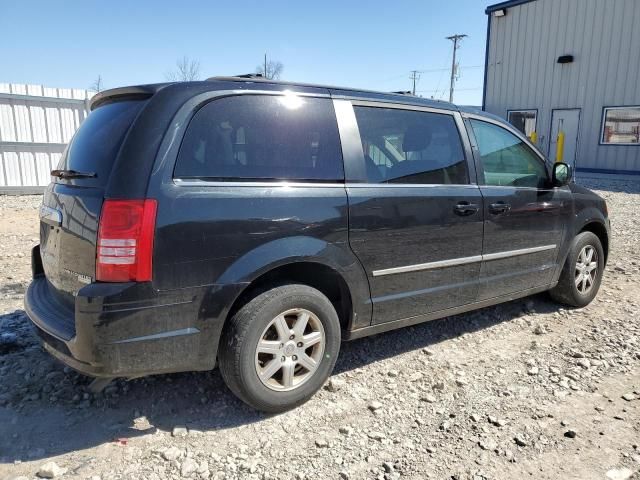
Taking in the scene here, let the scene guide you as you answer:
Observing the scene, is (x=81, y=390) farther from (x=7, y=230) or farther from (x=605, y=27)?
(x=605, y=27)

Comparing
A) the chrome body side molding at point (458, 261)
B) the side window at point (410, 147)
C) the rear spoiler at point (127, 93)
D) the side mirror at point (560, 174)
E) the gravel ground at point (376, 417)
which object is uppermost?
the rear spoiler at point (127, 93)

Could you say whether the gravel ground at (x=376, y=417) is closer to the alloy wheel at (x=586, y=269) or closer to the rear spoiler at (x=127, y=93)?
the alloy wheel at (x=586, y=269)

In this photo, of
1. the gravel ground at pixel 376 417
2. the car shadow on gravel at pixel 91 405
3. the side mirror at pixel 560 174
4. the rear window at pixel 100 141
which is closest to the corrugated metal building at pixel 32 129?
the gravel ground at pixel 376 417

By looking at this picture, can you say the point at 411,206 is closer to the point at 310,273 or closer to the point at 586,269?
the point at 310,273

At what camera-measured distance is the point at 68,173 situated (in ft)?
8.91

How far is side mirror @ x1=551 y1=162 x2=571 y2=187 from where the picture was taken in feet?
14.0

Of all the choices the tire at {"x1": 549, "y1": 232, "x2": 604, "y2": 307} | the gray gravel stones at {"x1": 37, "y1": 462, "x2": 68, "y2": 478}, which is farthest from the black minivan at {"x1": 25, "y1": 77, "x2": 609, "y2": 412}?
the tire at {"x1": 549, "y1": 232, "x2": 604, "y2": 307}

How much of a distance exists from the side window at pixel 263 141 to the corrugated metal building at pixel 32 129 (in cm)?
1064

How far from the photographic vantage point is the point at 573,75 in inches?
695

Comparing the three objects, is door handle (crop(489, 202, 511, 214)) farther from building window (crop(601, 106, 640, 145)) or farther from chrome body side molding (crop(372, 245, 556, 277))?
building window (crop(601, 106, 640, 145))

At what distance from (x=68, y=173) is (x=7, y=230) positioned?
6093mm

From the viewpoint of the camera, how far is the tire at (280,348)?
2674mm

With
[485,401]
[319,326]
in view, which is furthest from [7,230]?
[485,401]

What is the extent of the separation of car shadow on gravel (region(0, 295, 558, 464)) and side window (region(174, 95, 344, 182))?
1.40m
